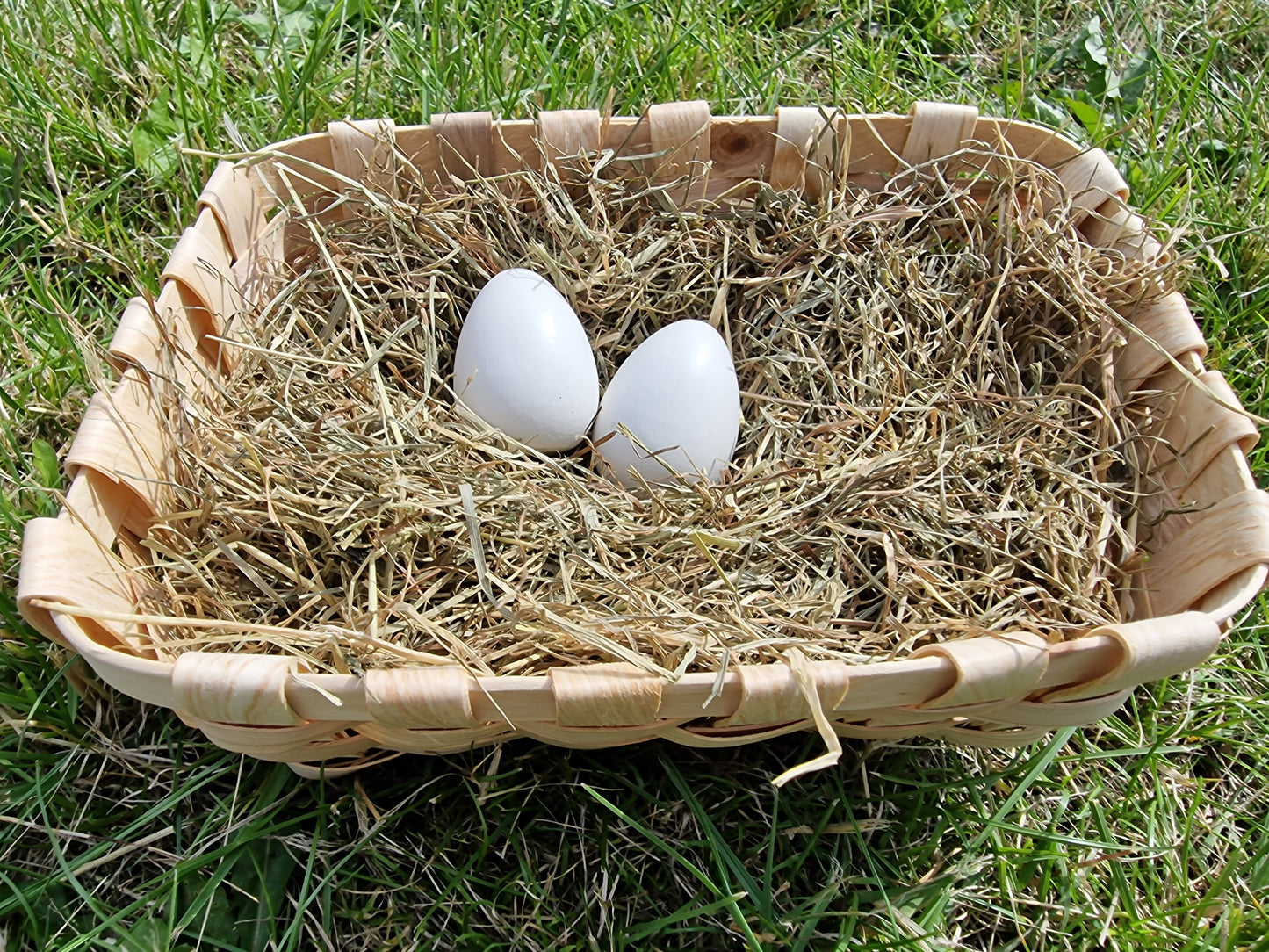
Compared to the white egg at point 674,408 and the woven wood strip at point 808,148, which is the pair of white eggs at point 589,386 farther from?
the woven wood strip at point 808,148

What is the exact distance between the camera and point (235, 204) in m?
1.41

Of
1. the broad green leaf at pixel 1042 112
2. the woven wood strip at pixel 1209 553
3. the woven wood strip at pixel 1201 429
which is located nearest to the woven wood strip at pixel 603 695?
the woven wood strip at pixel 1209 553

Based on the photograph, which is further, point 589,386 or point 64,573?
point 589,386

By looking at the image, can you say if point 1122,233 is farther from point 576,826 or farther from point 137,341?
point 137,341

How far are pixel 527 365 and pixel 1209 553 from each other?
Answer: 87 centimetres

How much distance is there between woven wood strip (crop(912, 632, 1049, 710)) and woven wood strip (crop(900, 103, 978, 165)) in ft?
2.85

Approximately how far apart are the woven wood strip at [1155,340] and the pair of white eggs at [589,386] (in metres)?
0.55

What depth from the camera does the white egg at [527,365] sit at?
1.38 metres

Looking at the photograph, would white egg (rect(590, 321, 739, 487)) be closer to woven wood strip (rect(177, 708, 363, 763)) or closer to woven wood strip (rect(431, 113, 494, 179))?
woven wood strip (rect(431, 113, 494, 179))

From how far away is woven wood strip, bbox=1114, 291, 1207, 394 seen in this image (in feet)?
4.34

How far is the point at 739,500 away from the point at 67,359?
3.53ft

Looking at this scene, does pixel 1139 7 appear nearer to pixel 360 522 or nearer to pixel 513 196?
pixel 513 196

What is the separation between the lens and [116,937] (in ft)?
4.03

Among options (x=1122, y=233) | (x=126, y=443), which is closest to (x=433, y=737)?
(x=126, y=443)
